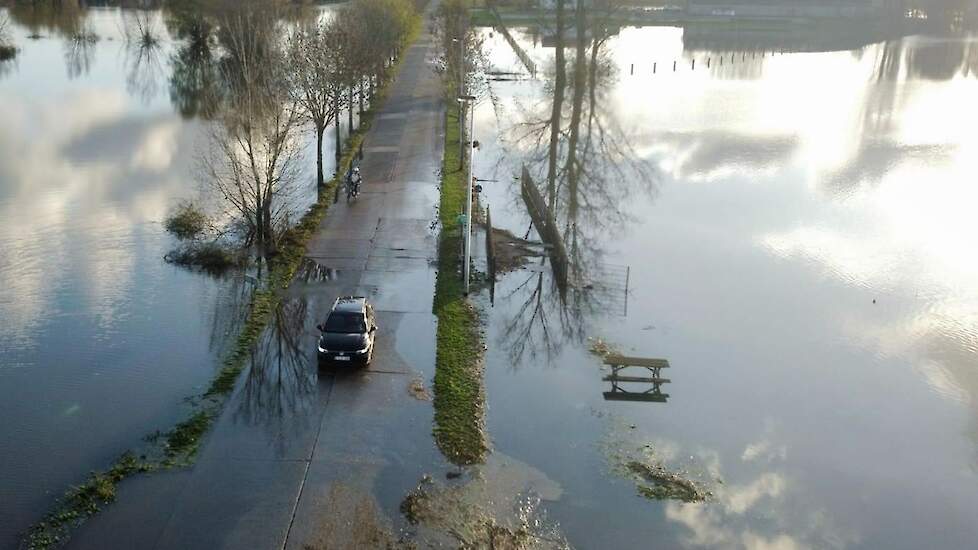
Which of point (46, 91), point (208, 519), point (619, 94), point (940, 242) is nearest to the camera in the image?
point (208, 519)

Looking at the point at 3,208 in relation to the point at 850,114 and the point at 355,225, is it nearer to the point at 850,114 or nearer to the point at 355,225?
the point at 355,225

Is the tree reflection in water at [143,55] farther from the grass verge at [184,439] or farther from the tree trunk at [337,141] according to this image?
the grass verge at [184,439]

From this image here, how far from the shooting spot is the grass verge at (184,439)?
51.4 feet

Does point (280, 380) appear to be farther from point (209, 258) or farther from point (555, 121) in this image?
point (555, 121)

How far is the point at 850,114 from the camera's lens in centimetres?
6162

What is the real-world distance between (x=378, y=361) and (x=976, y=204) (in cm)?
3275

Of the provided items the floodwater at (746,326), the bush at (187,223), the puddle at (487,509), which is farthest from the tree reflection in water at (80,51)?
the puddle at (487,509)

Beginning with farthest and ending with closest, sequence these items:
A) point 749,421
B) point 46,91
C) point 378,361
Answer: point 46,91
point 378,361
point 749,421

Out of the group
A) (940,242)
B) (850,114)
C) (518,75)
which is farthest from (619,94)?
(940,242)

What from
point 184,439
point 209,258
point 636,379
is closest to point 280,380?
point 184,439

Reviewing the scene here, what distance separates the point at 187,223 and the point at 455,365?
14.8 metres

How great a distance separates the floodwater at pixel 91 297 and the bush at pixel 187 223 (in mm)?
495

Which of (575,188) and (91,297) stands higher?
(575,188)

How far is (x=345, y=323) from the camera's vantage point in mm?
22172
